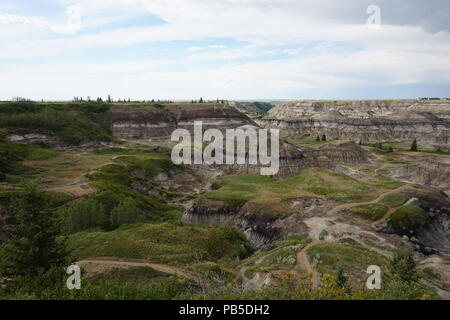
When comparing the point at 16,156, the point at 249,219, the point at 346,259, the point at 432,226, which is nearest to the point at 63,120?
the point at 16,156

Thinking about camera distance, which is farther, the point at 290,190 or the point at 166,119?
the point at 166,119

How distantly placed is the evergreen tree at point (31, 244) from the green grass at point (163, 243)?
9260 millimetres

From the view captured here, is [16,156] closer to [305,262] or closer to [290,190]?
[290,190]

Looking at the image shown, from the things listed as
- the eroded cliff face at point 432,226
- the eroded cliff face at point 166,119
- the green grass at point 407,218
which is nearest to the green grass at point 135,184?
the eroded cliff face at point 166,119

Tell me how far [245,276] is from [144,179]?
49293 millimetres

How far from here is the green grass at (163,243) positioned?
31.3 m

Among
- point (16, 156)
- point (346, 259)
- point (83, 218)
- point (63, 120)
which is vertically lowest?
point (346, 259)

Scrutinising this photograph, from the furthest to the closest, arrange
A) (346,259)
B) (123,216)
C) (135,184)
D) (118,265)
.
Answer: (135,184), (123,216), (346,259), (118,265)

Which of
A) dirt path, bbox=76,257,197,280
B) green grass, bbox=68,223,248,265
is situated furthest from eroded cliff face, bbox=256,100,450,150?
dirt path, bbox=76,257,197,280

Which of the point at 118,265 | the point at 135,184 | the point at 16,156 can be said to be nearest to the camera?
the point at 118,265

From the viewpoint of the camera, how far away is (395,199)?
49125mm

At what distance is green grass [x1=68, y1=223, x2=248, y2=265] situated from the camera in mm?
31344

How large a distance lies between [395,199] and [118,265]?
140 feet
